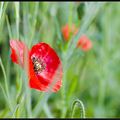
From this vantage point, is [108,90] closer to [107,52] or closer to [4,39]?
[107,52]

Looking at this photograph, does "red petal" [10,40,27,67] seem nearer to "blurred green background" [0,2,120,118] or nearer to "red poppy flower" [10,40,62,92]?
"red poppy flower" [10,40,62,92]

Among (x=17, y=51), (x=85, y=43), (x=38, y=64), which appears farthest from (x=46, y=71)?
(x=85, y=43)

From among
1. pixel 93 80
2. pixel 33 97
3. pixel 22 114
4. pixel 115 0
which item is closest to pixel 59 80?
pixel 22 114

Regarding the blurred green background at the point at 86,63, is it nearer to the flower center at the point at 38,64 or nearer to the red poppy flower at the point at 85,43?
the red poppy flower at the point at 85,43

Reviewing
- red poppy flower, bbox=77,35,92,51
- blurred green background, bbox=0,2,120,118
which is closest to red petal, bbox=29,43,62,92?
blurred green background, bbox=0,2,120,118

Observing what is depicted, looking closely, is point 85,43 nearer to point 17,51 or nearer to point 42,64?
point 42,64

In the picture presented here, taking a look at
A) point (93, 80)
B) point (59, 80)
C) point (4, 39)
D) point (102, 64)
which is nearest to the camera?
point (59, 80)

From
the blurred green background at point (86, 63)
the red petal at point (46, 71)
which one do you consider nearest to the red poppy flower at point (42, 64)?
the red petal at point (46, 71)
